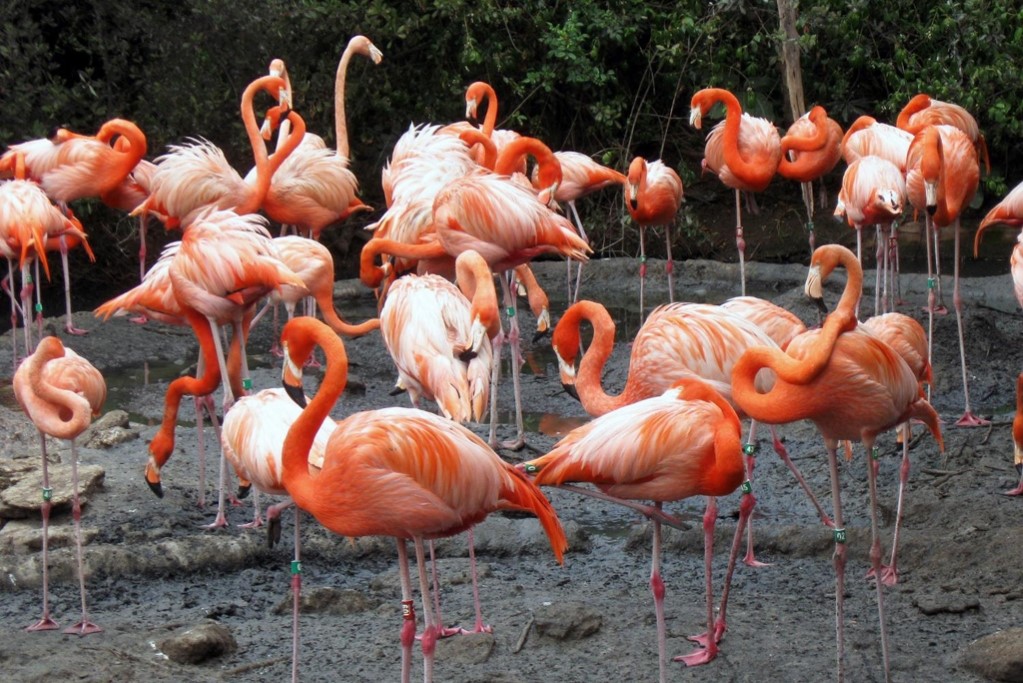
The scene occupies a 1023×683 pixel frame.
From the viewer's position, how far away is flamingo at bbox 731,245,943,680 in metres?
3.88

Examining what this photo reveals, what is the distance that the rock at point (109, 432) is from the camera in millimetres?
6457

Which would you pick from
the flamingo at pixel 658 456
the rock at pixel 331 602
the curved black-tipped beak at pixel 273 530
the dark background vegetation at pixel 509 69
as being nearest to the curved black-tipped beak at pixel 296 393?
A: the curved black-tipped beak at pixel 273 530

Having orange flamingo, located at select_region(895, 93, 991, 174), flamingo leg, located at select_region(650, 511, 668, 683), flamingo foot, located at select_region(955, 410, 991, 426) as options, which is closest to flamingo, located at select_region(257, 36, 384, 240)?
orange flamingo, located at select_region(895, 93, 991, 174)

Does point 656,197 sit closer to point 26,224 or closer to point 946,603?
point 26,224

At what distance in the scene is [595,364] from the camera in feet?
16.4

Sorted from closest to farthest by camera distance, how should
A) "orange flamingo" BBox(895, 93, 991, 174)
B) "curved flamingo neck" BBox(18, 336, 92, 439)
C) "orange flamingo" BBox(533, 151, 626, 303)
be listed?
"curved flamingo neck" BBox(18, 336, 92, 439), "orange flamingo" BBox(895, 93, 991, 174), "orange flamingo" BBox(533, 151, 626, 303)

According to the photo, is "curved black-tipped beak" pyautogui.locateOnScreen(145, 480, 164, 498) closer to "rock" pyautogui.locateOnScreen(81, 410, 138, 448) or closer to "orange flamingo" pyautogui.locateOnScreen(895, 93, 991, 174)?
"rock" pyautogui.locateOnScreen(81, 410, 138, 448)

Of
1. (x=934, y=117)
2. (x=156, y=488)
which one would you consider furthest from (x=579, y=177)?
(x=156, y=488)

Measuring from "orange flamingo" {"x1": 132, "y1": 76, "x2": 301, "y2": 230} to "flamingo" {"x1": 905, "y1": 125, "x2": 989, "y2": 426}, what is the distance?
3.70 meters

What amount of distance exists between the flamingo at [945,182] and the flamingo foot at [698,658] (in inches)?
115

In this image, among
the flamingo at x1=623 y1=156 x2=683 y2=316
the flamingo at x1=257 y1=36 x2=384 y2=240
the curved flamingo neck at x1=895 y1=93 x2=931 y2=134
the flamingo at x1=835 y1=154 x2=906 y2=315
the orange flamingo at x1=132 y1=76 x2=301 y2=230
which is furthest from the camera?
the curved flamingo neck at x1=895 y1=93 x2=931 y2=134

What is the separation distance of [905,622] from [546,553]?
148 centimetres

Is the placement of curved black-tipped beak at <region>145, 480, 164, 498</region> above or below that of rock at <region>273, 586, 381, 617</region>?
above

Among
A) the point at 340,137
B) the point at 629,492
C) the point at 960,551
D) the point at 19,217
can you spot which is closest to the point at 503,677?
the point at 629,492
